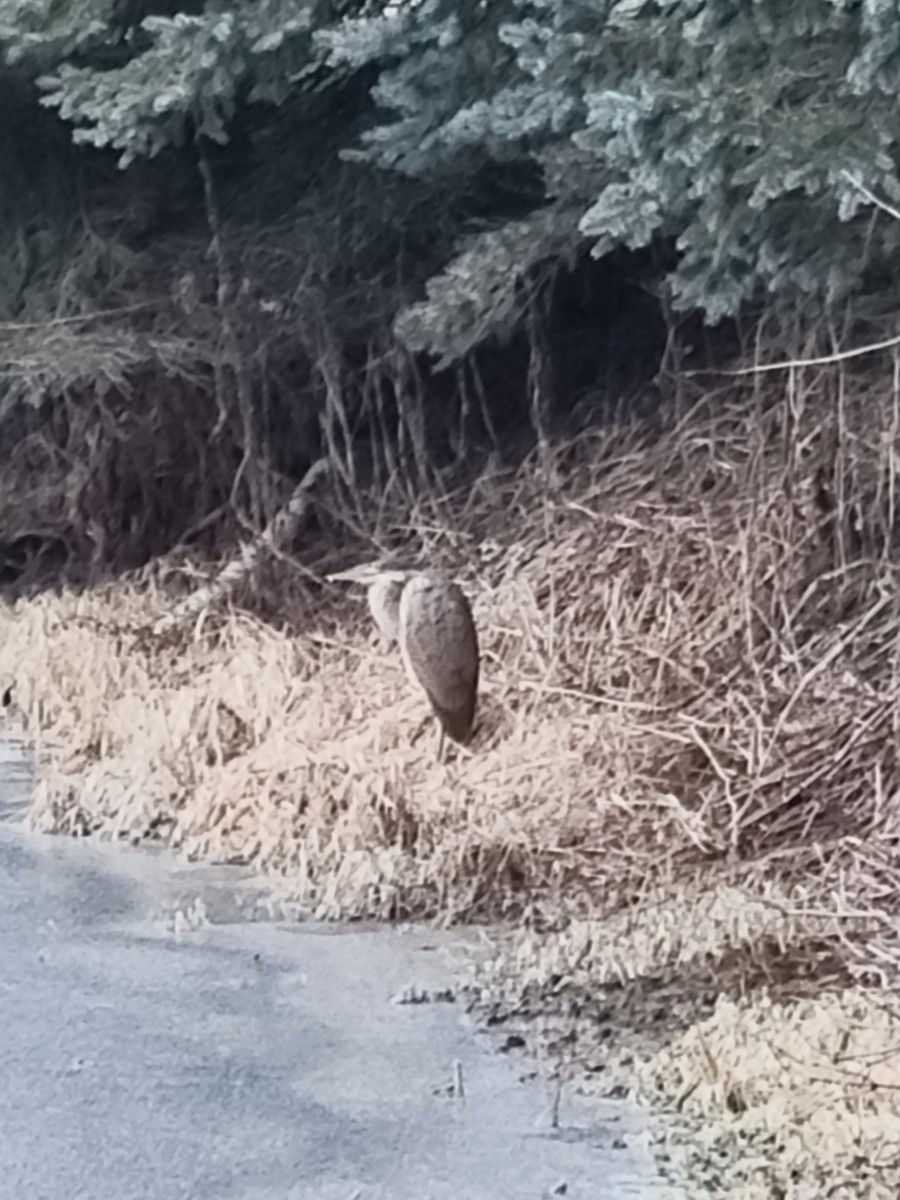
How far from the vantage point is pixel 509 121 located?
134cm

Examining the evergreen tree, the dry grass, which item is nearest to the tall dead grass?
the dry grass

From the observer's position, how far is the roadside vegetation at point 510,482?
123cm

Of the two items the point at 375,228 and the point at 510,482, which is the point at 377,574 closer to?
the point at 510,482

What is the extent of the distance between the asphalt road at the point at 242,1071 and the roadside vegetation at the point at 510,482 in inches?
1.8

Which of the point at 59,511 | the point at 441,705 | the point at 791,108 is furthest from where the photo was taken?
the point at 59,511

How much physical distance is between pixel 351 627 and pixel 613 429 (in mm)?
294

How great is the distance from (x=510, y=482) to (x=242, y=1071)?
57cm

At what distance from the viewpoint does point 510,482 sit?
141 cm

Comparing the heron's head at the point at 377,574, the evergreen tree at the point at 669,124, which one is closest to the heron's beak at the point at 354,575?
the heron's head at the point at 377,574

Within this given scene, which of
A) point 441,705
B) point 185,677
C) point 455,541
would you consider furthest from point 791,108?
point 185,677

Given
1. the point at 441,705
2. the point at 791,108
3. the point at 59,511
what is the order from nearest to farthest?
the point at 791,108, the point at 441,705, the point at 59,511

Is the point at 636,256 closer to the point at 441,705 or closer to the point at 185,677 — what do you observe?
the point at 441,705

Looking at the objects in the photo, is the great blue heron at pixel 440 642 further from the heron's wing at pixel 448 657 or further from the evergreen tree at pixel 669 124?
the evergreen tree at pixel 669 124

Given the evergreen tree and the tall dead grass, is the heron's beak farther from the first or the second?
the evergreen tree
